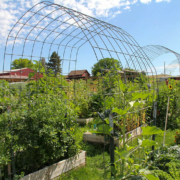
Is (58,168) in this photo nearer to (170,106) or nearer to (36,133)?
(36,133)

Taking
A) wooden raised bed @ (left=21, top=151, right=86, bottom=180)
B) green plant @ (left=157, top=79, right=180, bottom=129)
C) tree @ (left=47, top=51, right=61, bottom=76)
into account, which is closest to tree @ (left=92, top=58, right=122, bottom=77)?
tree @ (left=47, top=51, right=61, bottom=76)

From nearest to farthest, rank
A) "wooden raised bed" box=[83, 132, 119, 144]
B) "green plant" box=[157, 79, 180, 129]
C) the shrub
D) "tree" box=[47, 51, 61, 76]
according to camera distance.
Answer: the shrub < "tree" box=[47, 51, 61, 76] < "wooden raised bed" box=[83, 132, 119, 144] < "green plant" box=[157, 79, 180, 129]

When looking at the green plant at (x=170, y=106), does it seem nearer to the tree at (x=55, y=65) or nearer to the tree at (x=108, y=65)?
the tree at (x=108, y=65)

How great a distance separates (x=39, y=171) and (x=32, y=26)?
7.84ft

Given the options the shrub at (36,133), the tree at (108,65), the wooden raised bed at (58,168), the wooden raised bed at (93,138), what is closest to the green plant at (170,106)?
the tree at (108,65)

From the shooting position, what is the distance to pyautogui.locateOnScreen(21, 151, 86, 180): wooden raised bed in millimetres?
2278

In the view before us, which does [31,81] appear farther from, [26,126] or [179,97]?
[179,97]

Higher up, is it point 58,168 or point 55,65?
point 55,65

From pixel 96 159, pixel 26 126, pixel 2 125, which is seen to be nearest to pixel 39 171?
pixel 26 126

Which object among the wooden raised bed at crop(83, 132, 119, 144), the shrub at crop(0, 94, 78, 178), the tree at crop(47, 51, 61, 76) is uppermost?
the tree at crop(47, 51, 61, 76)

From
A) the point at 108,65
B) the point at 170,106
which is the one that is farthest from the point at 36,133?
the point at 108,65

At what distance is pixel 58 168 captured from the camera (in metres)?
→ 2.54

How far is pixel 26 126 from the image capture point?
7.65ft

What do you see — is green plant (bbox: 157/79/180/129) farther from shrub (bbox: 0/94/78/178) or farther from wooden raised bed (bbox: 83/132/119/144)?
shrub (bbox: 0/94/78/178)
